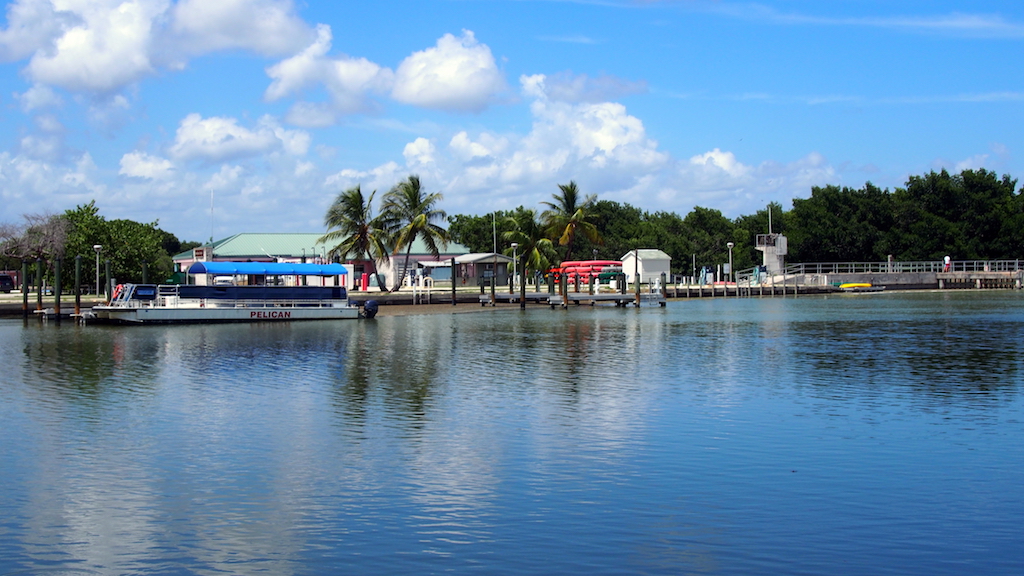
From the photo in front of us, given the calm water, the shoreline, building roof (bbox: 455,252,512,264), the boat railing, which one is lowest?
the calm water

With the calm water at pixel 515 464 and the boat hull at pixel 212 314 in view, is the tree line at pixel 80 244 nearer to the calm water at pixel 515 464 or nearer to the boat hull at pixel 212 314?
the boat hull at pixel 212 314

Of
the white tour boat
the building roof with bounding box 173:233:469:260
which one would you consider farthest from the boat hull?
the building roof with bounding box 173:233:469:260

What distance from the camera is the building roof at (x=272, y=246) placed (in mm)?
88438

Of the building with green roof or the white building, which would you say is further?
the white building

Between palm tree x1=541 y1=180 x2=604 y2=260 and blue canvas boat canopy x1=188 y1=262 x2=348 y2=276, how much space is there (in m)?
37.0

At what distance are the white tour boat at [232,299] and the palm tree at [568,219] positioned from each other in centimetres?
3671

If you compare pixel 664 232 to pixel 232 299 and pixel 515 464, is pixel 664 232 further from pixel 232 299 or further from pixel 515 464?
pixel 515 464

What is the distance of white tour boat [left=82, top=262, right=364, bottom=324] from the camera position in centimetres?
4791

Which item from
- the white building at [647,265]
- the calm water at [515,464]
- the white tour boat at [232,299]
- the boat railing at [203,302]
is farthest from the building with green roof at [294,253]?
the calm water at [515,464]

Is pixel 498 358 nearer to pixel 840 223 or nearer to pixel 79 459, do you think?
pixel 79 459

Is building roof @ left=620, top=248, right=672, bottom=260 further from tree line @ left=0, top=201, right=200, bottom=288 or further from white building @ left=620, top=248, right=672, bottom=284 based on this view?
tree line @ left=0, top=201, right=200, bottom=288

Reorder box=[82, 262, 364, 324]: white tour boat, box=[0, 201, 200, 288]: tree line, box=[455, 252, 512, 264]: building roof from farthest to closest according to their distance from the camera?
box=[455, 252, 512, 264]: building roof → box=[0, 201, 200, 288]: tree line → box=[82, 262, 364, 324]: white tour boat

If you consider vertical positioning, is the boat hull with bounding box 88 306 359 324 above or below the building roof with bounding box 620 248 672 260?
below

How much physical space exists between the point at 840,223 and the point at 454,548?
9275cm
